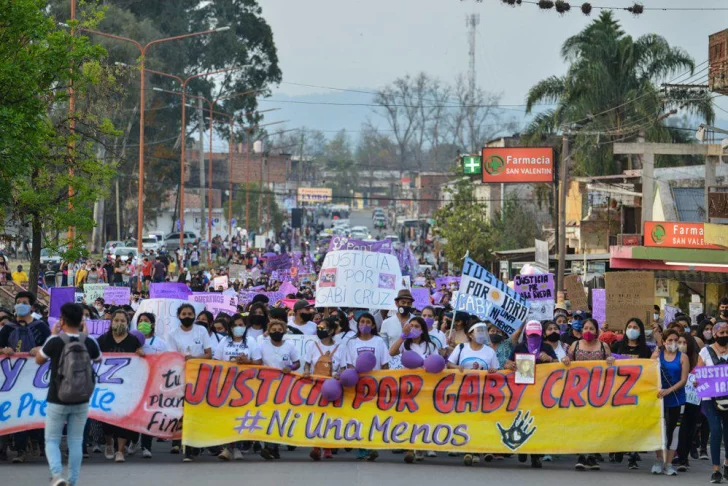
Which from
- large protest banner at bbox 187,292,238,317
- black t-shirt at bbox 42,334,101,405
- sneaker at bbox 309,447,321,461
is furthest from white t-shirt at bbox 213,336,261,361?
large protest banner at bbox 187,292,238,317

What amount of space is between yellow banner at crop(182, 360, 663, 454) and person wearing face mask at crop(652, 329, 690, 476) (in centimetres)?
13

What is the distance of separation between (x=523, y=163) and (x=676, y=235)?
824 cm

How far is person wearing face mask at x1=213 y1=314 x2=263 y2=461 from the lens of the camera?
1286 centimetres

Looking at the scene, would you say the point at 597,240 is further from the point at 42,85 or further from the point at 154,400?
the point at 154,400

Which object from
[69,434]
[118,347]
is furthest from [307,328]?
[69,434]

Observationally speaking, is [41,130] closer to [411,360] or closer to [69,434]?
[411,360]

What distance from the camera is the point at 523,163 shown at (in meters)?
40.8

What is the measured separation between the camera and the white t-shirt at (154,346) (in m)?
13.2

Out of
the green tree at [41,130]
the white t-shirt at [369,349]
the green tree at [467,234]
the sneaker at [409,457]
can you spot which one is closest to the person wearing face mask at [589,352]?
the sneaker at [409,457]

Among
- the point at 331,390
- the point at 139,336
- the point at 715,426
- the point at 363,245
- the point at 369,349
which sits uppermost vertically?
the point at 363,245

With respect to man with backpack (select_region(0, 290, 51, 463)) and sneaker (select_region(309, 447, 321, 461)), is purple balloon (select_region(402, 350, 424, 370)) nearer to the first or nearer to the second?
sneaker (select_region(309, 447, 321, 461))

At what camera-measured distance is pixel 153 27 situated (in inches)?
2837

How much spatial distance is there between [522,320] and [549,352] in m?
2.78

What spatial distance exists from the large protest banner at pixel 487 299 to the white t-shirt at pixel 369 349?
2.54m
